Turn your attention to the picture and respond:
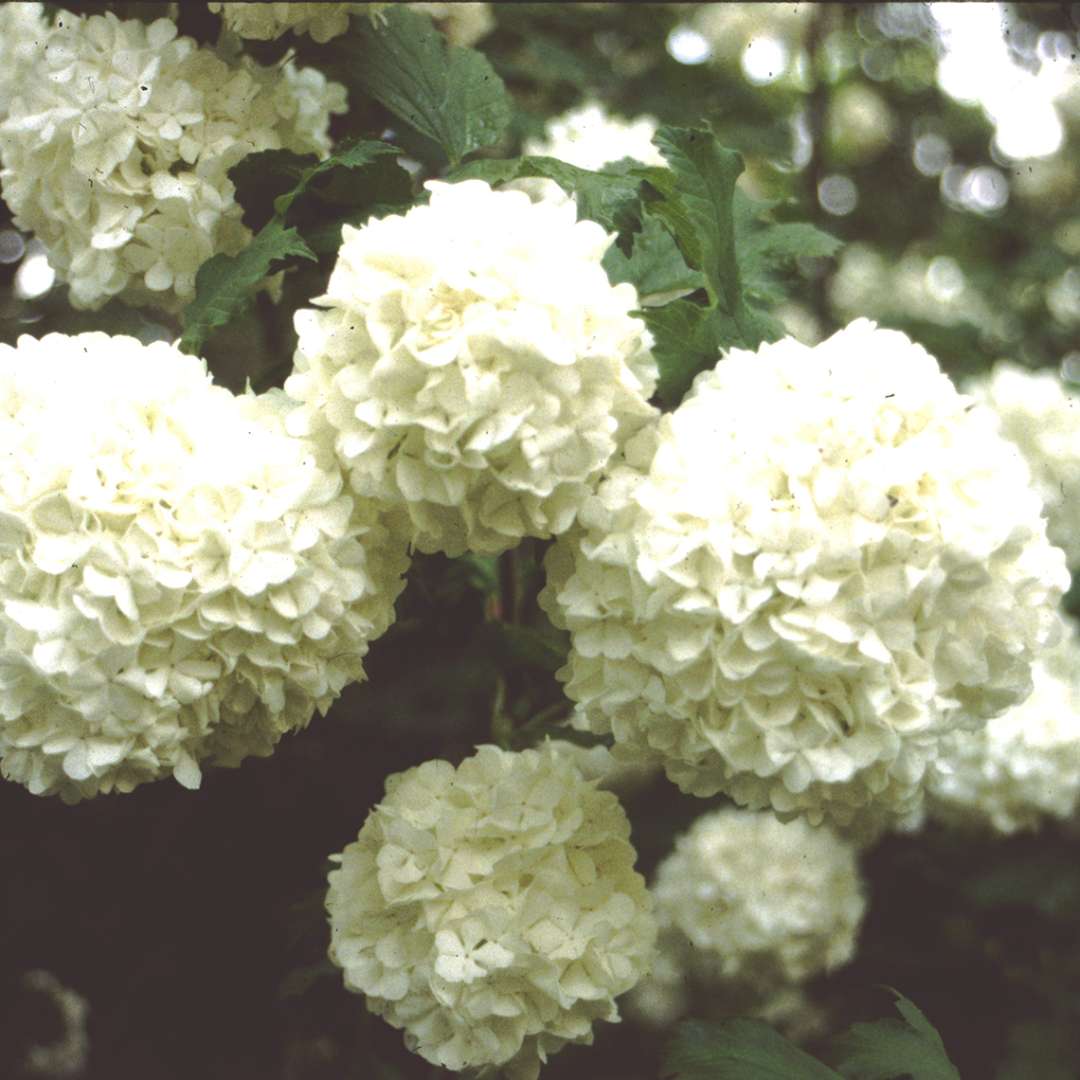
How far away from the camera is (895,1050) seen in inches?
79.4

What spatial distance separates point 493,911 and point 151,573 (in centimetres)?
63

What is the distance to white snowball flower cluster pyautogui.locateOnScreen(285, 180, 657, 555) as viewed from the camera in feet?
5.16

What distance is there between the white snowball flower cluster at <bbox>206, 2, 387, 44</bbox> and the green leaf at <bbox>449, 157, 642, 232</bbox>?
36cm

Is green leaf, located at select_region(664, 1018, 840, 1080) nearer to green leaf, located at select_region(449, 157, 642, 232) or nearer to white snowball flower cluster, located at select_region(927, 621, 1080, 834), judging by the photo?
green leaf, located at select_region(449, 157, 642, 232)

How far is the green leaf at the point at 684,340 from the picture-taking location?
1868 mm

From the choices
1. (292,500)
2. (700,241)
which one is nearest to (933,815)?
(700,241)

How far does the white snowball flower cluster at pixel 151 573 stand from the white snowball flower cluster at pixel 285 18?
2.07 feet

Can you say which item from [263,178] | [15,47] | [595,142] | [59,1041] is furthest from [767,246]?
[59,1041]

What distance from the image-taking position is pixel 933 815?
3385 millimetres

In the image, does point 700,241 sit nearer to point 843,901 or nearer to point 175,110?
point 175,110

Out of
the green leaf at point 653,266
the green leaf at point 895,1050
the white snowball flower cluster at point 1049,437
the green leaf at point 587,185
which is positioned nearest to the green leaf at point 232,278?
the green leaf at point 587,185

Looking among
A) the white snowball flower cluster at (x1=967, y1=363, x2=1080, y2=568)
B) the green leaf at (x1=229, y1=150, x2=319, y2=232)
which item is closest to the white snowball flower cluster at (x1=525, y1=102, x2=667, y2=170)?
the green leaf at (x1=229, y1=150, x2=319, y2=232)

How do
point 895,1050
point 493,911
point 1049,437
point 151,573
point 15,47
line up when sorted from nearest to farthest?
point 151,573
point 493,911
point 895,1050
point 15,47
point 1049,437

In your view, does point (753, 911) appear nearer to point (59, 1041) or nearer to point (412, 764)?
point (412, 764)
